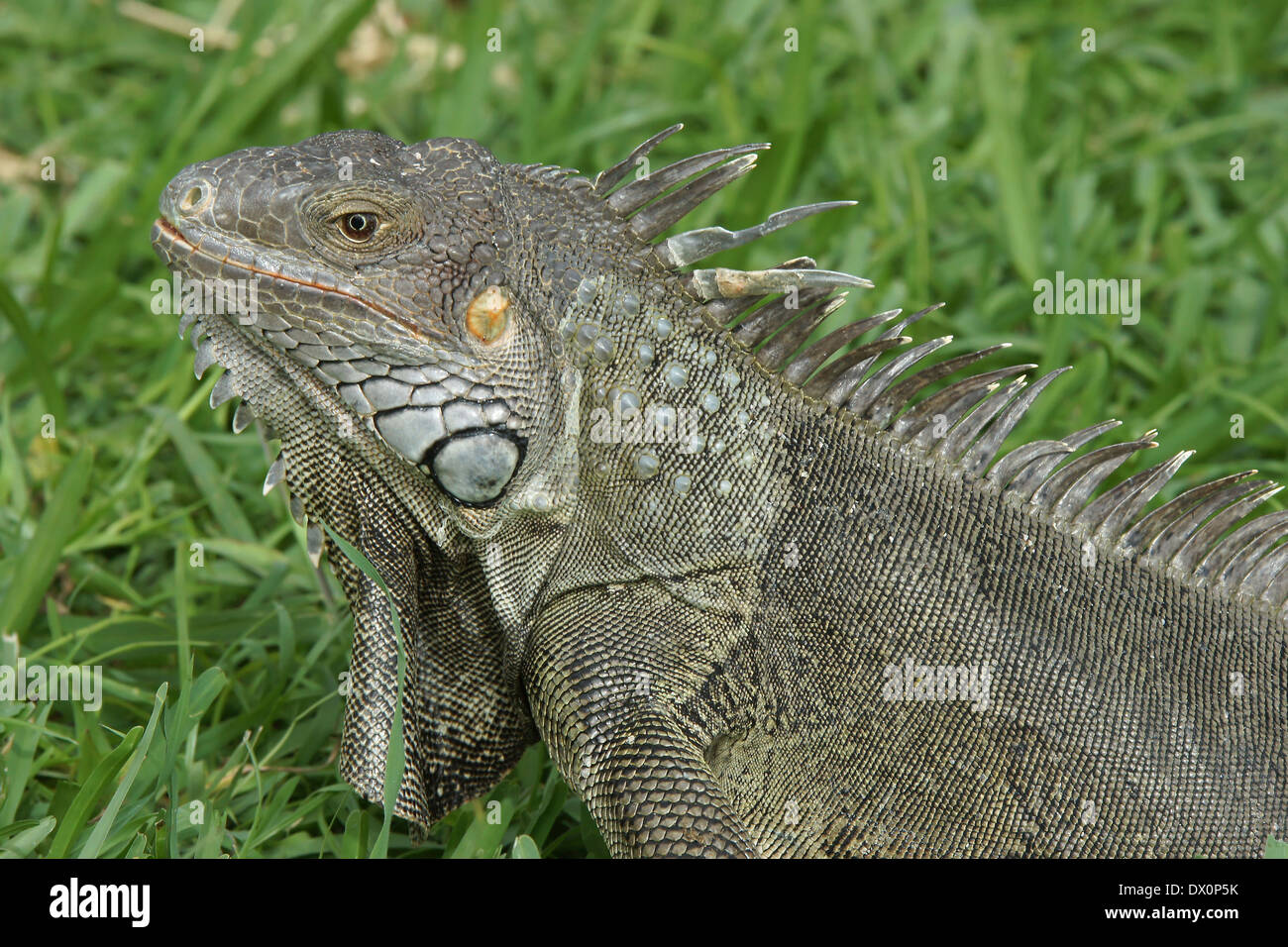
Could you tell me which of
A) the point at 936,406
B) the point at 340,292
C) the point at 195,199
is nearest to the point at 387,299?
the point at 340,292

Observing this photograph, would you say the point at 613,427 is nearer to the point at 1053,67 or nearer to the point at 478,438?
the point at 478,438

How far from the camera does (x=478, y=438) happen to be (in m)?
3.27

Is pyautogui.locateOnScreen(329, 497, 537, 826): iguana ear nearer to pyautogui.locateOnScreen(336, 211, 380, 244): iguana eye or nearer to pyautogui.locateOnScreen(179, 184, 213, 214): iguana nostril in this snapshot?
pyautogui.locateOnScreen(336, 211, 380, 244): iguana eye

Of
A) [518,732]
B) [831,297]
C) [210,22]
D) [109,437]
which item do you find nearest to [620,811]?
[518,732]

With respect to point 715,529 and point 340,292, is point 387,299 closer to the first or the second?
point 340,292

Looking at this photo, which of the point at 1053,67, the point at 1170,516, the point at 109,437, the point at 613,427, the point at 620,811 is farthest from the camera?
the point at 1053,67

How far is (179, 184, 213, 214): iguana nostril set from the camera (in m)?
3.29

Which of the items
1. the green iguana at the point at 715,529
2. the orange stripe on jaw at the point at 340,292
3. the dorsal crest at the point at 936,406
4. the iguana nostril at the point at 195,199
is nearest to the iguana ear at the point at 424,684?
the green iguana at the point at 715,529

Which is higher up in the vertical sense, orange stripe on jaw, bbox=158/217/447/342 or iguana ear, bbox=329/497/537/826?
orange stripe on jaw, bbox=158/217/447/342

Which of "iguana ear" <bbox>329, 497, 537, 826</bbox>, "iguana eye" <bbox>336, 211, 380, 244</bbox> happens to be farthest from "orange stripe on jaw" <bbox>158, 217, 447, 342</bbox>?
Answer: "iguana ear" <bbox>329, 497, 537, 826</bbox>

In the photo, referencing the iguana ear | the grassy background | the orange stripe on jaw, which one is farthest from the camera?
the grassy background

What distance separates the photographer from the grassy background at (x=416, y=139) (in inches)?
160

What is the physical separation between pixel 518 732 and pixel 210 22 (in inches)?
205

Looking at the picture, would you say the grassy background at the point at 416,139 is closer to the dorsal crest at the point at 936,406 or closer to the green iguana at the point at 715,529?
the green iguana at the point at 715,529
